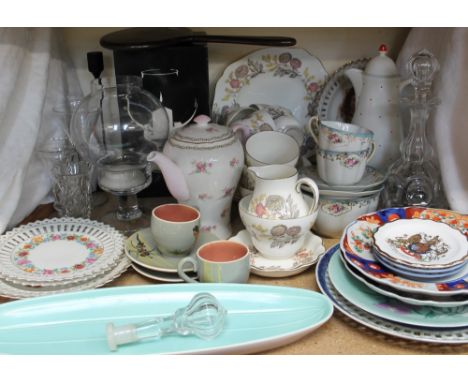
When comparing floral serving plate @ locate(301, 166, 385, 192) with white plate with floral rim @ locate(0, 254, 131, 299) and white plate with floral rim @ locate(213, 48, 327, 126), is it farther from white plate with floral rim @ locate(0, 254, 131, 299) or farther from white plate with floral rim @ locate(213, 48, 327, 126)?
white plate with floral rim @ locate(0, 254, 131, 299)

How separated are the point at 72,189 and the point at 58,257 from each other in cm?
16

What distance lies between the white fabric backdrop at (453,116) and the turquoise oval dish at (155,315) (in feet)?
0.98

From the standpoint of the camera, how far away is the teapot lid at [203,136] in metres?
0.81

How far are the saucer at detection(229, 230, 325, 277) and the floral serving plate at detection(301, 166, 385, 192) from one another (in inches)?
3.3

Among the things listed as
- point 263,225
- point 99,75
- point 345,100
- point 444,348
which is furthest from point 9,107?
point 444,348

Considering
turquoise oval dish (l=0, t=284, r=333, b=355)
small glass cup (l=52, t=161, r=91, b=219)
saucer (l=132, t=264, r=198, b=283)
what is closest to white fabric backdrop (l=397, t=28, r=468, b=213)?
turquoise oval dish (l=0, t=284, r=333, b=355)

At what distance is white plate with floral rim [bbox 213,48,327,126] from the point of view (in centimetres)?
102

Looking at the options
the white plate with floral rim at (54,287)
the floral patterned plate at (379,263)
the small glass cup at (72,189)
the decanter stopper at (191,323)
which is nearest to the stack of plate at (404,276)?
the floral patterned plate at (379,263)

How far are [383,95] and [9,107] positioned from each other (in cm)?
57

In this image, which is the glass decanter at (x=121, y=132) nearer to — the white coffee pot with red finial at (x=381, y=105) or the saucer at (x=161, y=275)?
the saucer at (x=161, y=275)

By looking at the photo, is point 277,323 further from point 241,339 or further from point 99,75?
point 99,75

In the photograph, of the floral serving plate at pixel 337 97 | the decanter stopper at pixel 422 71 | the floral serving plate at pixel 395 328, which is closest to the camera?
the floral serving plate at pixel 395 328

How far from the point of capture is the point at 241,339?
0.66 m

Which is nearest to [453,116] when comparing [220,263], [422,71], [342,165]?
[422,71]
